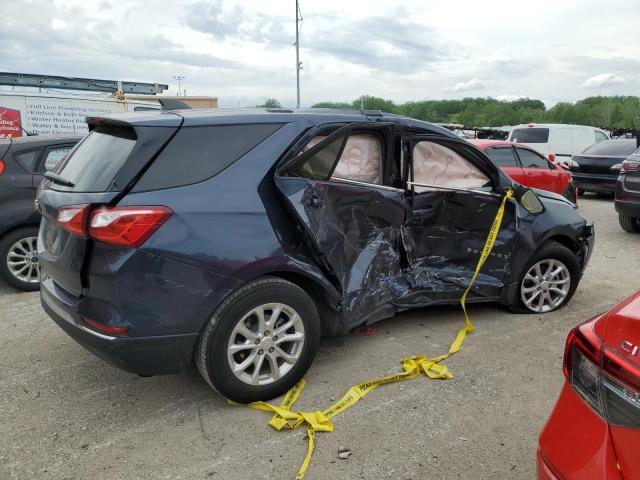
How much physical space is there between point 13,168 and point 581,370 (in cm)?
538

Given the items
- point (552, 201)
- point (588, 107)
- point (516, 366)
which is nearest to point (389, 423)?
point (516, 366)

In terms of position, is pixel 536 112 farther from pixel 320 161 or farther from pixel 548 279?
pixel 320 161

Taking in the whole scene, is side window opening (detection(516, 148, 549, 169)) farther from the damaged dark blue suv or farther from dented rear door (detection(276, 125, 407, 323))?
dented rear door (detection(276, 125, 407, 323))

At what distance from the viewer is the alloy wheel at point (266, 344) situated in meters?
2.96

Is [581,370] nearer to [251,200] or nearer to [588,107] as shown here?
[251,200]

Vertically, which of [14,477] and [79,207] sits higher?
[79,207]

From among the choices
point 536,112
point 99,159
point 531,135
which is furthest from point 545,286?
point 536,112

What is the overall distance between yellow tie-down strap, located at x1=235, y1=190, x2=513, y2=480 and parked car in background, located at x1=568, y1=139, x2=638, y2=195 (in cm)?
873

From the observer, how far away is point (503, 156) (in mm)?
9148

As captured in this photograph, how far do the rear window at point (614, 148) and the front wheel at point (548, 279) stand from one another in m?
8.64

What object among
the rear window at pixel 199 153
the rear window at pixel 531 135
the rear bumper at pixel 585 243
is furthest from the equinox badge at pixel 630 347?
the rear window at pixel 531 135

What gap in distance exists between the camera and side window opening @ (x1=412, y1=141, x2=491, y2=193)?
385 cm

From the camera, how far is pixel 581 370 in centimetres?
167

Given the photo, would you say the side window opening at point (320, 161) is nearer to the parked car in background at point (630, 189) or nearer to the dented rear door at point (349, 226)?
the dented rear door at point (349, 226)
